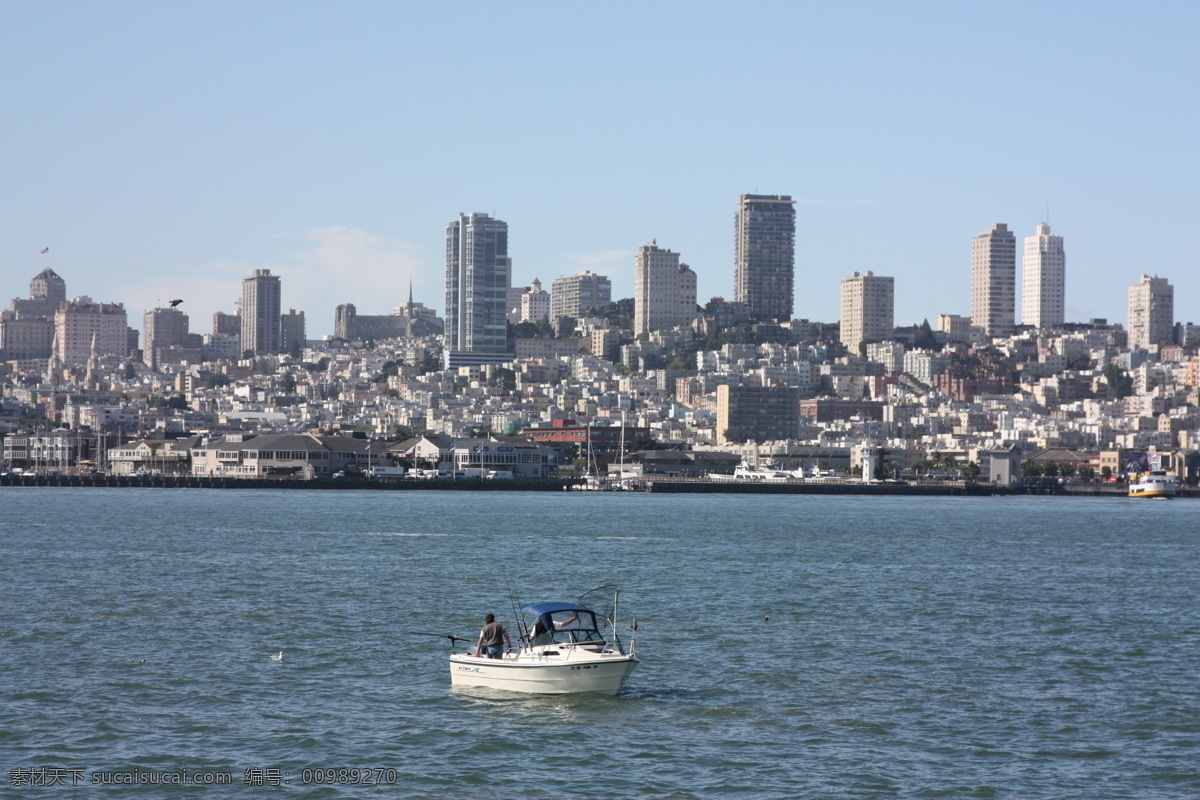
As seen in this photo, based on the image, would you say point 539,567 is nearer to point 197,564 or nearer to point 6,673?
point 197,564

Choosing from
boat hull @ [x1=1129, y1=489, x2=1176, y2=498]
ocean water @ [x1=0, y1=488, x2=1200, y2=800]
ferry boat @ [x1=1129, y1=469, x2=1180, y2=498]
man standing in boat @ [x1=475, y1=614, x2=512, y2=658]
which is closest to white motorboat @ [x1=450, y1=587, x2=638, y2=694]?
man standing in boat @ [x1=475, y1=614, x2=512, y2=658]

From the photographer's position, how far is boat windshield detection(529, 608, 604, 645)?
27109mm

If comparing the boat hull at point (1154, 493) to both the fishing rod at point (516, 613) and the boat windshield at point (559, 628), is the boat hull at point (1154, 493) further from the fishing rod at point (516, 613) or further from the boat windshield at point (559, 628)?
the boat windshield at point (559, 628)

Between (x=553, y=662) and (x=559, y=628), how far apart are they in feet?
2.50

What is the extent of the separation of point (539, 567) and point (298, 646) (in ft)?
63.2

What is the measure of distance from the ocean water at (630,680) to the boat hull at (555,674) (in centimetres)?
26

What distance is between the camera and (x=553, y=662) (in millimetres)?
26500

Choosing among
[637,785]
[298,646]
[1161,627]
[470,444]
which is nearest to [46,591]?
[298,646]

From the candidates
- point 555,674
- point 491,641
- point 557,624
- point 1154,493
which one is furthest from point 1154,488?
point 555,674

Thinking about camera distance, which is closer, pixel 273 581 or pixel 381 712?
pixel 381 712

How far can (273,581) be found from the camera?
4581 centimetres

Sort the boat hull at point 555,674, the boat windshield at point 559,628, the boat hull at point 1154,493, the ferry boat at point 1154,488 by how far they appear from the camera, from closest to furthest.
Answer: the boat hull at point 555,674, the boat windshield at point 559,628, the boat hull at point 1154,493, the ferry boat at point 1154,488

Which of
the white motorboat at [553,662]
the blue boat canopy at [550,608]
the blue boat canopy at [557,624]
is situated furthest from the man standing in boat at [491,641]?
the blue boat canopy at [550,608]

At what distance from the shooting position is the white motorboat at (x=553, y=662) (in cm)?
2650
